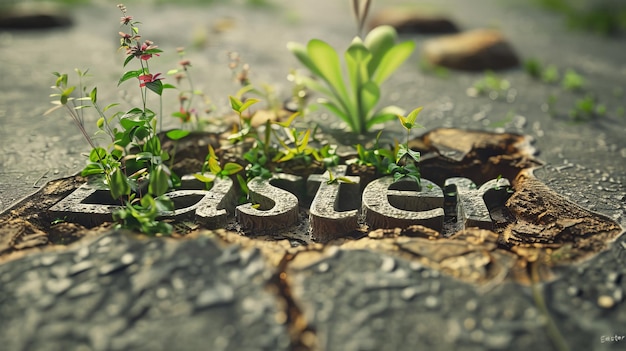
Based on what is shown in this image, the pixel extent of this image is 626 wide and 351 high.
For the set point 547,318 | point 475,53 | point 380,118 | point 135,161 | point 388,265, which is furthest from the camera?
point 475,53

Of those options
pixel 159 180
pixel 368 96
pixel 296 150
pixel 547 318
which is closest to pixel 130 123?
pixel 159 180

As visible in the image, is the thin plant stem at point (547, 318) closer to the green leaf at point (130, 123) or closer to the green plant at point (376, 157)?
the green plant at point (376, 157)

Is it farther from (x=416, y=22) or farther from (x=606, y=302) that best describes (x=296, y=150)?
(x=416, y=22)

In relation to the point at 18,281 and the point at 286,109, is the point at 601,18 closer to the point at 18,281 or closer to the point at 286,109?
the point at 286,109

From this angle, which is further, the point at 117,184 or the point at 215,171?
the point at 215,171

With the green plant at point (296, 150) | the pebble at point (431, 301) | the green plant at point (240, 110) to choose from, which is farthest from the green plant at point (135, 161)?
the pebble at point (431, 301)

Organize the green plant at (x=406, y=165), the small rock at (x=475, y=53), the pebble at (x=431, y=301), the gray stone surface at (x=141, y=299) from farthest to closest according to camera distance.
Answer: the small rock at (x=475, y=53)
the green plant at (x=406, y=165)
the pebble at (x=431, y=301)
the gray stone surface at (x=141, y=299)
